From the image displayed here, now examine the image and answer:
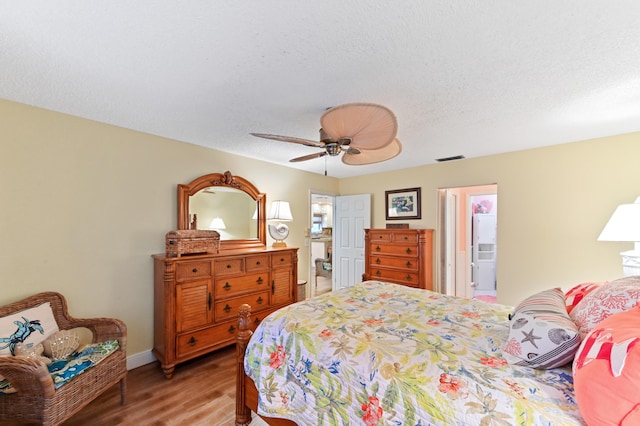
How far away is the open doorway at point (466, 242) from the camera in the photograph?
4141mm

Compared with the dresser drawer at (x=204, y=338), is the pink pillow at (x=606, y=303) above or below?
above

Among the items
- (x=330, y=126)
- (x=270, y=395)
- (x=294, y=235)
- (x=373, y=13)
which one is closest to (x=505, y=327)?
(x=270, y=395)

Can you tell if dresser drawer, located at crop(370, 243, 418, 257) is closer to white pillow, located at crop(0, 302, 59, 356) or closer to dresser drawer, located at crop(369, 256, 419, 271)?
dresser drawer, located at crop(369, 256, 419, 271)

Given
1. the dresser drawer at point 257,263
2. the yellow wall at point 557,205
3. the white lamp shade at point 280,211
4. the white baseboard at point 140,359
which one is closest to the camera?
the white baseboard at point 140,359

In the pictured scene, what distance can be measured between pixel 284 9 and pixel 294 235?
11.3 ft

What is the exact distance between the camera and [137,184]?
270cm

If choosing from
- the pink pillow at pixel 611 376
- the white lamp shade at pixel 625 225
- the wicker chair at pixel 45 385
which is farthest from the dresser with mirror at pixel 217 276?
the white lamp shade at pixel 625 225

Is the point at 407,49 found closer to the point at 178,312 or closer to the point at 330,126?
the point at 330,126

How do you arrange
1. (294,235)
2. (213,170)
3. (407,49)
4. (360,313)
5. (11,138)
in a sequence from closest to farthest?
(407,49)
(360,313)
(11,138)
(213,170)
(294,235)

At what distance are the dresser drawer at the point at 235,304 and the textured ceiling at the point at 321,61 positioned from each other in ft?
6.18

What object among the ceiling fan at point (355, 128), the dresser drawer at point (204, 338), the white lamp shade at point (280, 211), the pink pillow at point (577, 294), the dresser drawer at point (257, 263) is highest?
the ceiling fan at point (355, 128)

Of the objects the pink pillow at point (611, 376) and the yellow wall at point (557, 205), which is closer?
the pink pillow at point (611, 376)

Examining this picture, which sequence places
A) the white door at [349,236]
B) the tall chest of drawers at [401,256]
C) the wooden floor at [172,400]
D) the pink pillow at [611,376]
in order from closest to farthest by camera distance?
the pink pillow at [611,376] → the wooden floor at [172,400] → the tall chest of drawers at [401,256] → the white door at [349,236]

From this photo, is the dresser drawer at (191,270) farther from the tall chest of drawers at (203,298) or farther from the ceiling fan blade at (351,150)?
the ceiling fan blade at (351,150)
